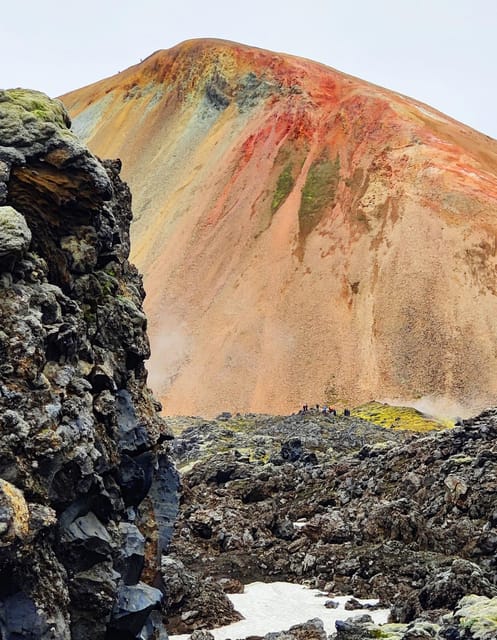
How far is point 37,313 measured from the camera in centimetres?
1312

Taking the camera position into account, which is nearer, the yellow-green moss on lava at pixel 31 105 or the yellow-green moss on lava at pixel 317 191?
the yellow-green moss on lava at pixel 31 105

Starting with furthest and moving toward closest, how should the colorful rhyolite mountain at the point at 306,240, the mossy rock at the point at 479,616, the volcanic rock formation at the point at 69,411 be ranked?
the colorful rhyolite mountain at the point at 306,240 < the mossy rock at the point at 479,616 < the volcanic rock formation at the point at 69,411

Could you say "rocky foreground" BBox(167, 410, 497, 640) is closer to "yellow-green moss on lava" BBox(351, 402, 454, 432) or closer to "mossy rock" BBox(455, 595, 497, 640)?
"mossy rock" BBox(455, 595, 497, 640)

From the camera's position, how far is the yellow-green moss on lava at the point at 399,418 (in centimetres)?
5600

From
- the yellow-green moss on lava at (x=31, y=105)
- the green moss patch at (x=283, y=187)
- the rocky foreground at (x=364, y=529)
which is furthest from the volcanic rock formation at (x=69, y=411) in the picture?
the green moss patch at (x=283, y=187)

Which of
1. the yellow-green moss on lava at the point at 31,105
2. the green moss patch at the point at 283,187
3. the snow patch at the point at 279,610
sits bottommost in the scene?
the snow patch at the point at 279,610

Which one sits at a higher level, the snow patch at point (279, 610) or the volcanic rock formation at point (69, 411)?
the volcanic rock formation at point (69, 411)

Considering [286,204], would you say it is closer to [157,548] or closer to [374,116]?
[374,116]

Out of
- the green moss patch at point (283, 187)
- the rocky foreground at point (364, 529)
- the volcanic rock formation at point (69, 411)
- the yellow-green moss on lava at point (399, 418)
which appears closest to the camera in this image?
the volcanic rock formation at point (69, 411)

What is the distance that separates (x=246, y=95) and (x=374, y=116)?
20.8m

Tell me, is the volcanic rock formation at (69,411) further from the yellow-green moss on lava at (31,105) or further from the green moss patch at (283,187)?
the green moss patch at (283,187)

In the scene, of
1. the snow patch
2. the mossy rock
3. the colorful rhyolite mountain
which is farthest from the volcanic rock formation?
the colorful rhyolite mountain

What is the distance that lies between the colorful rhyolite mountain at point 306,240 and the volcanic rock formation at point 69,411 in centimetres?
5228

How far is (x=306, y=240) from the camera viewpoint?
84062 millimetres
